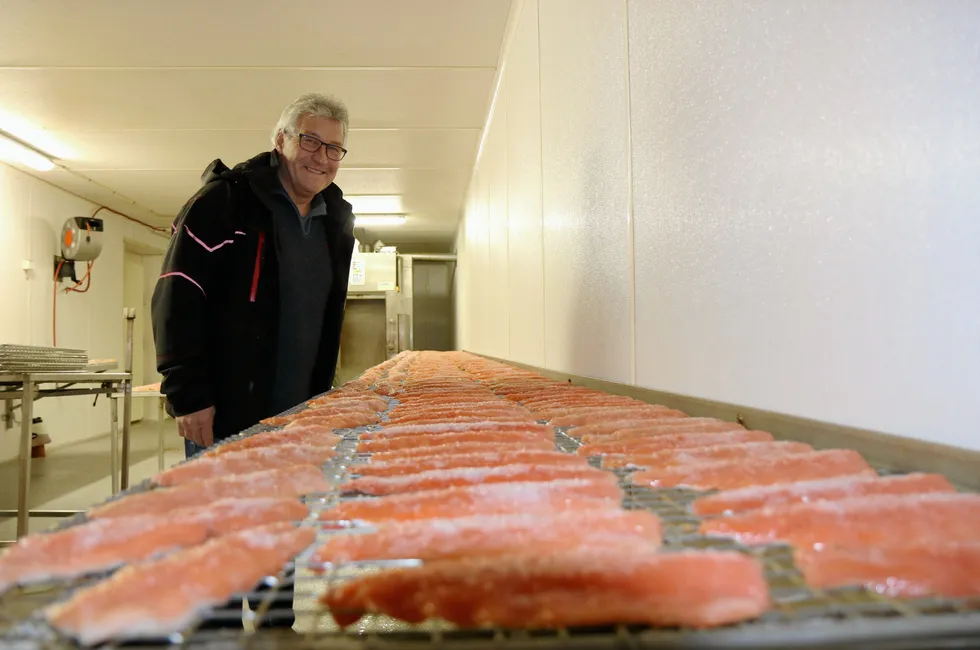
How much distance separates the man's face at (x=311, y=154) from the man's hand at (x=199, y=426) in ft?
2.93

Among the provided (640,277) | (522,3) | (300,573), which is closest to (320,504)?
(300,573)

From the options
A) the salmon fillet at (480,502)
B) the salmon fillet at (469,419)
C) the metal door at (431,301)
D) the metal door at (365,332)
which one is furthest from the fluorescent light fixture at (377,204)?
the salmon fillet at (480,502)

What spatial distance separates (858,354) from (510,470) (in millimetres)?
565

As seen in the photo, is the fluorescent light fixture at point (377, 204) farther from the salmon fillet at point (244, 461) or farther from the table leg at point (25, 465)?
the salmon fillet at point (244, 461)

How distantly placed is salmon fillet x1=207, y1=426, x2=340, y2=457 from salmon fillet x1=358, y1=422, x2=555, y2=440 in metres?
0.09

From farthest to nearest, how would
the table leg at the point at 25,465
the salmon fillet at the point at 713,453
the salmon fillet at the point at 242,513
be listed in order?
the table leg at the point at 25,465 < the salmon fillet at the point at 713,453 < the salmon fillet at the point at 242,513

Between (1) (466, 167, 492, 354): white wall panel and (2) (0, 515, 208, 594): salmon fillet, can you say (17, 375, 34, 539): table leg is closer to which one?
(2) (0, 515, 208, 594): salmon fillet

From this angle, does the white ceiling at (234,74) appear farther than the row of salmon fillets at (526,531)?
Yes

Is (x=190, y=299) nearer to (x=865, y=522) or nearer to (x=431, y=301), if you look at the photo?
(x=865, y=522)

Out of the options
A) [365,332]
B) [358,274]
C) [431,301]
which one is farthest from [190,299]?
[431,301]

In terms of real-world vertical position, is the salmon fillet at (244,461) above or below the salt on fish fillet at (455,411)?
below

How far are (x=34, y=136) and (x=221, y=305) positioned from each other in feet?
14.6

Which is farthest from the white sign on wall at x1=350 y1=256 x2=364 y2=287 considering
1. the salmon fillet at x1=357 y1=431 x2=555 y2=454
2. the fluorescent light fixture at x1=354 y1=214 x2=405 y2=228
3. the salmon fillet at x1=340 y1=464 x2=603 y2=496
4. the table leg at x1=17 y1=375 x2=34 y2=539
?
the salmon fillet at x1=340 y1=464 x2=603 y2=496

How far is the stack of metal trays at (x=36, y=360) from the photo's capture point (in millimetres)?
3795
